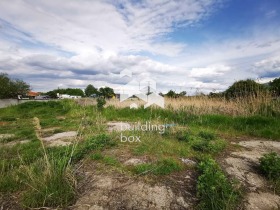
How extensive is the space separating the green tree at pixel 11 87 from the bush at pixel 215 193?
3435 centimetres

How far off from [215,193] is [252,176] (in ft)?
3.74

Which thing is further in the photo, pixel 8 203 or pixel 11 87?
pixel 11 87

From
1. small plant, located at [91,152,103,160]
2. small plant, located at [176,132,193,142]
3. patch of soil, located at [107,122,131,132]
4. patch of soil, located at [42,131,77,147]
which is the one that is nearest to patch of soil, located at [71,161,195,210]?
small plant, located at [91,152,103,160]

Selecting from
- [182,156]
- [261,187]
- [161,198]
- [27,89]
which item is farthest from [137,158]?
[27,89]

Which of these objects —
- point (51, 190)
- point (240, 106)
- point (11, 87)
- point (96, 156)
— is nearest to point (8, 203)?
point (51, 190)

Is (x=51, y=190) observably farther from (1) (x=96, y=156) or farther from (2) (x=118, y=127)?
(2) (x=118, y=127)

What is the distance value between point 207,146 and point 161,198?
201cm

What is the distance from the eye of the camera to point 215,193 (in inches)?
101

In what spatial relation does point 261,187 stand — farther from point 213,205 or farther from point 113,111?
point 113,111

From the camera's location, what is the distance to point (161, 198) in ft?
8.80

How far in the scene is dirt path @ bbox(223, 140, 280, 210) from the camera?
266cm

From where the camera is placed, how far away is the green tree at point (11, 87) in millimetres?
30875

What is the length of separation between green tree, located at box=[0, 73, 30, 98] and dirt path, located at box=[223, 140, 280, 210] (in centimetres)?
3390

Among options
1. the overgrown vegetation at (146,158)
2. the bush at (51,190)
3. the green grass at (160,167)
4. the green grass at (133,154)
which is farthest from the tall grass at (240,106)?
the bush at (51,190)
